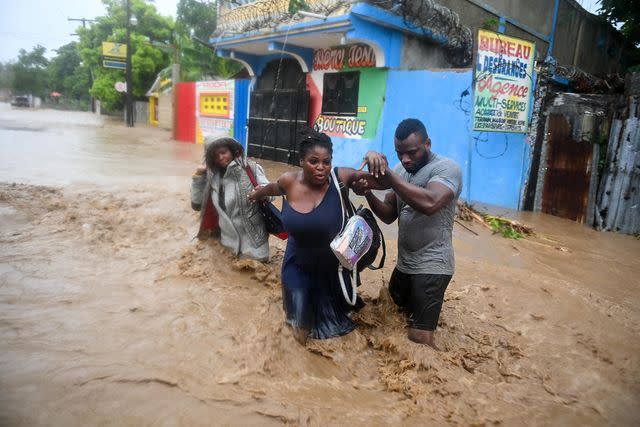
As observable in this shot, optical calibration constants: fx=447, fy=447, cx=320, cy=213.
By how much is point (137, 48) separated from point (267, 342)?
30.4 meters

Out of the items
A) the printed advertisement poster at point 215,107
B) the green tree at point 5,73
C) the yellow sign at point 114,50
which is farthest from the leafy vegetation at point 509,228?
the yellow sign at point 114,50

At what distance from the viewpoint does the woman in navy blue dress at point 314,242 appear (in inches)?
111

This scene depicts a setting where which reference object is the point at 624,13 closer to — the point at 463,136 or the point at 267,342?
the point at 463,136

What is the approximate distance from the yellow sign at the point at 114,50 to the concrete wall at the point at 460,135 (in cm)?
2225

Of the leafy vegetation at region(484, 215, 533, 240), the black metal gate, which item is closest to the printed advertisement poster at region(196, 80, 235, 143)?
the black metal gate

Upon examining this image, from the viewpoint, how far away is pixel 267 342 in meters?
2.95

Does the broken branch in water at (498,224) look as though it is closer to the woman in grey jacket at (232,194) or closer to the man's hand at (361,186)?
the woman in grey jacket at (232,194)

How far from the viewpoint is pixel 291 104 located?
1223 centimetres

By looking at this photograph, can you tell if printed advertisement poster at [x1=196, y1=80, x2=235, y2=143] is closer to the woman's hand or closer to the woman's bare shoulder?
the woman's hand

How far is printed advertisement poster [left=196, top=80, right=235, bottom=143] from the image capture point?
15203 mm

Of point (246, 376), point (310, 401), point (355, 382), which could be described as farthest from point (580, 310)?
point (246, 376)

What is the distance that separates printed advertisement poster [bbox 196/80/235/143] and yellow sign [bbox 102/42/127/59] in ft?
39.3

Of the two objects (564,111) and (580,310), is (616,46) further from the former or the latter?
(580,310)

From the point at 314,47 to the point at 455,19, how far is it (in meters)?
3.39
